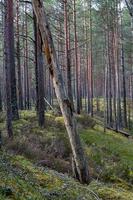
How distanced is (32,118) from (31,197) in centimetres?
1441

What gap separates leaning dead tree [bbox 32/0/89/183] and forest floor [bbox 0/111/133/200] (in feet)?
1.11

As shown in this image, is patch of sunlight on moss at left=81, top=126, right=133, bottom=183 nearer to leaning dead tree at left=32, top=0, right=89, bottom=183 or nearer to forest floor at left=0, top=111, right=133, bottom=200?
forest floor at left=0, top=111, right=133, bottom=200

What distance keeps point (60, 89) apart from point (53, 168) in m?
3.04

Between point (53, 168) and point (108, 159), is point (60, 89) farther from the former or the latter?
point (108, 159)

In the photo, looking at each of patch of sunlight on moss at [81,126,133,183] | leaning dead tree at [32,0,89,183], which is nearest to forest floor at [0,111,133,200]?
patch of sunlight on moss at [81,126,133,183]

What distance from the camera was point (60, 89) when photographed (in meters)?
7.57

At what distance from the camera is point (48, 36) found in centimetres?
745

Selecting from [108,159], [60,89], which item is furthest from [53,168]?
[108,159]

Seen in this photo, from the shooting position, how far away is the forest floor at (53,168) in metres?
5.64

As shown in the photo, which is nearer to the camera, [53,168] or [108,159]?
[53,168]

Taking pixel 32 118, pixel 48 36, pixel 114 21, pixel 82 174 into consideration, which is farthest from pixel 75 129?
pixel 114 21

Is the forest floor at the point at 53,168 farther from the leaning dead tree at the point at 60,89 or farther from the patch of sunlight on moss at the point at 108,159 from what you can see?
the leaning dead tree at the point at 60,89

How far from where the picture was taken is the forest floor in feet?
18.5

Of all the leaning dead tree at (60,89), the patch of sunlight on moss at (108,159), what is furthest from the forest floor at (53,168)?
the leaning dead tree at (60,89)
